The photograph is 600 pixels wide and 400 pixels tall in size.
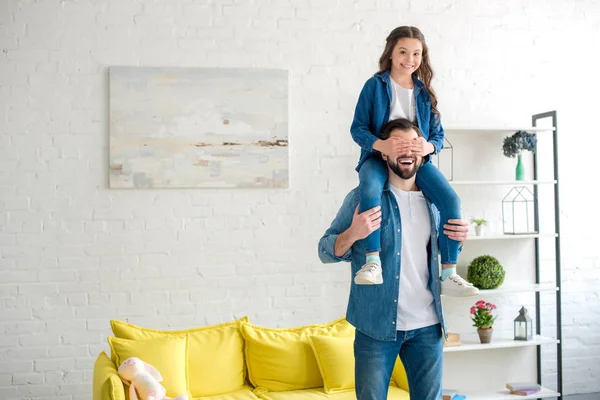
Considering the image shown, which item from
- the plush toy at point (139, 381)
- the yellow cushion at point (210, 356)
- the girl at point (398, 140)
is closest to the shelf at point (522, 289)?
the yellow cushion at point (210, 356)

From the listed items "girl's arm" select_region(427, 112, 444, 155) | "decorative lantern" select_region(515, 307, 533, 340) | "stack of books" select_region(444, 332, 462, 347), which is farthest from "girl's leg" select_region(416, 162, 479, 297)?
"decorative lantern" select_region(515, 307, 533, 340)

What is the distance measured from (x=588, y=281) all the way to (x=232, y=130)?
9.29ft

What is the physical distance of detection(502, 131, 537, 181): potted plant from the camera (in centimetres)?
483

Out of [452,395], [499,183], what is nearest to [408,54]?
[499,183]

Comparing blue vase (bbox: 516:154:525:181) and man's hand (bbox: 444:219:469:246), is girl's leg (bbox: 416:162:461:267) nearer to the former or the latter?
man's hand (bbox: 444:219:469:246)

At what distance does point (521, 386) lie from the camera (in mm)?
4793

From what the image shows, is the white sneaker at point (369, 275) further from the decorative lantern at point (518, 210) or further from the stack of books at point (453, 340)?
the decorative lantern at point (518, 210)

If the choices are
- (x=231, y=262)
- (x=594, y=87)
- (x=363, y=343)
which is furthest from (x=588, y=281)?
(x=363, y=343)

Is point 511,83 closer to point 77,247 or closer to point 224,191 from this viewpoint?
point 224,191

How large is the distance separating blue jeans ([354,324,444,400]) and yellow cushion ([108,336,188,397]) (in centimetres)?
162

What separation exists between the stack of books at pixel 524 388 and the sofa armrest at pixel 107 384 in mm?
2645

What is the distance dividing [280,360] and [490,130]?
2.20 metres

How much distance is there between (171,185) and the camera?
460 cm

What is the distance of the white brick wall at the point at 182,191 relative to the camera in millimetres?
4449
